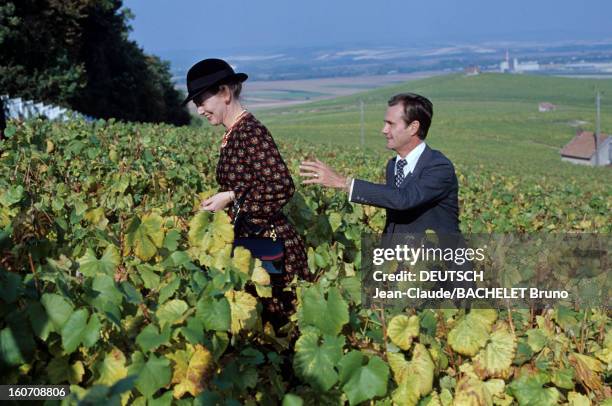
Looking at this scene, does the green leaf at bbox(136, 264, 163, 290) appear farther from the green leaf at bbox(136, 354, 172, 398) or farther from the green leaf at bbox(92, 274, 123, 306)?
the green leaf at bbox(136, 354, 172, 398)

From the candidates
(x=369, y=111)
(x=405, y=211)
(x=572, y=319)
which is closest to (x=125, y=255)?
(x=405, y=211)

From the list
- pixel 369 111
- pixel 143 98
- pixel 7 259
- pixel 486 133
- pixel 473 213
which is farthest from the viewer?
pixel 369 111

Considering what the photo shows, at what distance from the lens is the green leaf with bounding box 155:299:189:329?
2607mm

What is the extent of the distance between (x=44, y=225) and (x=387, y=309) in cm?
164

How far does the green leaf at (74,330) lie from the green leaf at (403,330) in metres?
1.04

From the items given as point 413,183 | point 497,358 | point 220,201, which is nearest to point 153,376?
point 497,358

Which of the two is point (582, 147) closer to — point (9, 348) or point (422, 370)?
point (422, 370)

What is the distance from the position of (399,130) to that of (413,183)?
31 centimetres

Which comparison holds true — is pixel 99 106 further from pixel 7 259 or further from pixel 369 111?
pixel 369 111

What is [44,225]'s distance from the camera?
3688 mm

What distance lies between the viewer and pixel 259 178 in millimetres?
3973

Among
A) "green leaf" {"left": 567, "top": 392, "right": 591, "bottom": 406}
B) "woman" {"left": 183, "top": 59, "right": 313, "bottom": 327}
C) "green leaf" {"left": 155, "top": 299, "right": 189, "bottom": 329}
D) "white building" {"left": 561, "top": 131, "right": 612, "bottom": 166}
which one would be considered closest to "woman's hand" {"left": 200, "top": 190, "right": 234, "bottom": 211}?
"woman" {"left": 183, "top": 59, "right": 313, "bottom": 327}

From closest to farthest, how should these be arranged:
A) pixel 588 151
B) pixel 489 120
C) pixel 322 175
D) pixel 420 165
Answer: pixel 322 175, pixel 420 165, pixel 588 151, pixel 489 120

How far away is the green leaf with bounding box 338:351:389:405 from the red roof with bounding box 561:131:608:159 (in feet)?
252
